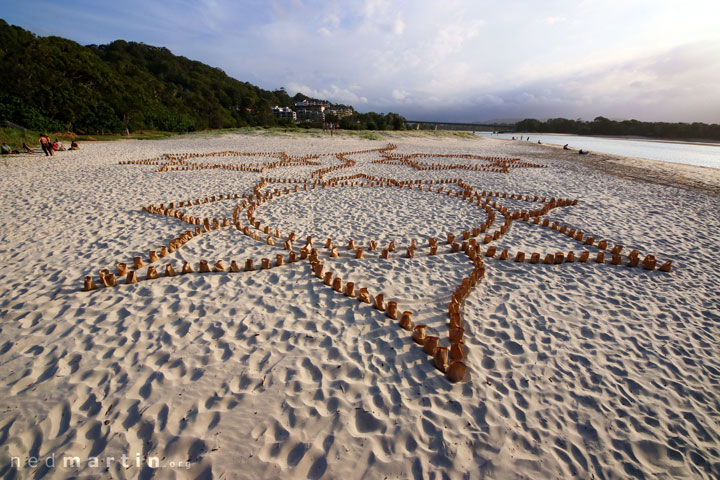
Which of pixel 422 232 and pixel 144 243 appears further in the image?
pixel 422 232

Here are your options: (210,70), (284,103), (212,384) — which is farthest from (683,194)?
(284,103)

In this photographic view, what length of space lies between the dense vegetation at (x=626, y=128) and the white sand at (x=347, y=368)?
95312 millimetres

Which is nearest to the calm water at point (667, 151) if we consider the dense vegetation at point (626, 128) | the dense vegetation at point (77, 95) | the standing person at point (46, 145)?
the dense vegetation at point (626, 128)

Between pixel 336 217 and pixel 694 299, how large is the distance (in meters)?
7.02

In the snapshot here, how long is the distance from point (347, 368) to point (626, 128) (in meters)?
111

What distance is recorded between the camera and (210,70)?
92.8 m

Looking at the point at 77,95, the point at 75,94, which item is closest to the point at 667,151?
the point at 77,95

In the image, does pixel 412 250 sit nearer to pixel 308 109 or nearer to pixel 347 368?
pixel 347 368

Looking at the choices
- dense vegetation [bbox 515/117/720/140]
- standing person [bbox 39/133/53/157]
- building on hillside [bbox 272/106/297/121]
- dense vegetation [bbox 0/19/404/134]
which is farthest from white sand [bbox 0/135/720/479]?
building on hillside [bbox 272/106/297/121]

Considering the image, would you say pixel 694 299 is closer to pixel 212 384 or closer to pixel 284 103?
pixel 212 384

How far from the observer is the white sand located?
237 centimetres

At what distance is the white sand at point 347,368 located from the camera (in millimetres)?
2365

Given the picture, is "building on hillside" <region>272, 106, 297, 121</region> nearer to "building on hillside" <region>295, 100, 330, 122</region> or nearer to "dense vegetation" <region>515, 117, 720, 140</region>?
"building on hillside" <region>295, 100, 330, 122</region>

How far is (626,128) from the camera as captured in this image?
261 ft
